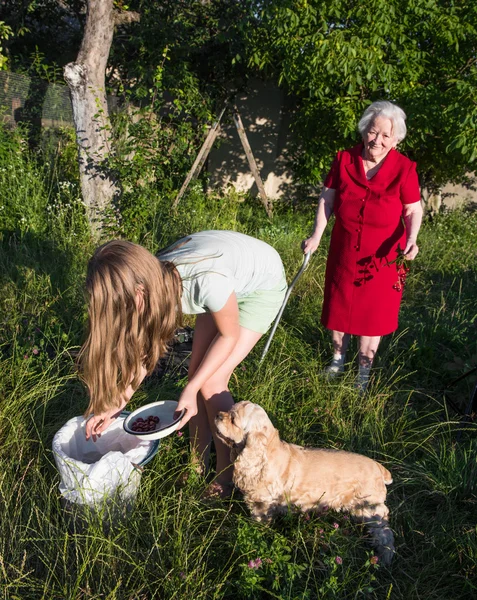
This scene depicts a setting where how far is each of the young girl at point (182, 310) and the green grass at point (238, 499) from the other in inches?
14.9

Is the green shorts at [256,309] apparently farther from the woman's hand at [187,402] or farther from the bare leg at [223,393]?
the woman's hand at [187,402]

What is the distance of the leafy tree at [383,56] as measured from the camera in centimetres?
577

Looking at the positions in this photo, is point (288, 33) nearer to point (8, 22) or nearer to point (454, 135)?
point (454, 135)

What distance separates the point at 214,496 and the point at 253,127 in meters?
7.99

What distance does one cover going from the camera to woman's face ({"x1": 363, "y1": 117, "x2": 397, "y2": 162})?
3.16m

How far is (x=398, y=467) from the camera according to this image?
282 cm

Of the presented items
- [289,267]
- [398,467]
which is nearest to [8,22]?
[289,267]

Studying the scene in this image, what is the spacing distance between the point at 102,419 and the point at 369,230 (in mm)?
2045

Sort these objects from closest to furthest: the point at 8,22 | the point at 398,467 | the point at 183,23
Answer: the point at 398,467
the point at 183,23
the point at 8,22

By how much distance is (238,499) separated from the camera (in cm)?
256

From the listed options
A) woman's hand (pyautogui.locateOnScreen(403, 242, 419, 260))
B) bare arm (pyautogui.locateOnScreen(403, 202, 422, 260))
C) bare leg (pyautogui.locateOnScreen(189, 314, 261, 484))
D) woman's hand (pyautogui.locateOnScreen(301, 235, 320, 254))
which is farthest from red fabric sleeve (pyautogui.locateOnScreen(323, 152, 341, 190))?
bare leg (pyautogui.locateOnScreen(189, 314, 261, 484))

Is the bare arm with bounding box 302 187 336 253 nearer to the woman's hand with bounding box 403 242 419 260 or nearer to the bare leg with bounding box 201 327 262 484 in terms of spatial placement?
the woman's hand with bounding box 403 242 419 260

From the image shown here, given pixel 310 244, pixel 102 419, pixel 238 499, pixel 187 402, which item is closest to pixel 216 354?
pixel 187 402

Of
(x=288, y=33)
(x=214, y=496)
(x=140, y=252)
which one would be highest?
(x=288, y=33)
